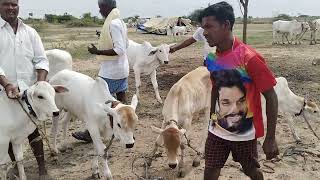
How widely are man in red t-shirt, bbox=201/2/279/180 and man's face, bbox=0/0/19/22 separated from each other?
1.98 metres

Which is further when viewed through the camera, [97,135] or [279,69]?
[279,69]

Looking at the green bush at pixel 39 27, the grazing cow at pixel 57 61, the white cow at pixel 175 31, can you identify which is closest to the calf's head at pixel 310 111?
the grazing cow at pixel 57 61

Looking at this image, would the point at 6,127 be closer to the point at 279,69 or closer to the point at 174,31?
the point at 279,69

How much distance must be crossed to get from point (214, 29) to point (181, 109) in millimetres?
2246

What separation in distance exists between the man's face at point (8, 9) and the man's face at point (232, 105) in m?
2.23

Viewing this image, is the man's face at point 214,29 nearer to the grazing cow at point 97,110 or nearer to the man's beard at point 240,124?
the man's beard at point 240,124

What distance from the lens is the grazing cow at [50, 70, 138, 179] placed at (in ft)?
15.2

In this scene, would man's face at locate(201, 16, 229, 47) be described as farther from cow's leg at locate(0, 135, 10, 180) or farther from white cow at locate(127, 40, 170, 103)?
white cow at locate(127, 40, 170, 103)

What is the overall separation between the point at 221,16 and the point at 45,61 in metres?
2.21

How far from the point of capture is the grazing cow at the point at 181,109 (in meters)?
4.95

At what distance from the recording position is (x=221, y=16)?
3.43 metres

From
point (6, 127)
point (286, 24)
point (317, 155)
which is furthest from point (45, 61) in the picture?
point (286, 24)

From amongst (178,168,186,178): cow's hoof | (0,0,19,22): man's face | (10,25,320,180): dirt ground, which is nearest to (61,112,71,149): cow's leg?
(10,25,320,180): dirt ground

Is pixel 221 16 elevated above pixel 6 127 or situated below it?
above
